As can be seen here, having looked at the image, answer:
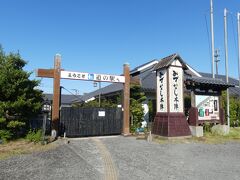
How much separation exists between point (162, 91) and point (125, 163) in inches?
317

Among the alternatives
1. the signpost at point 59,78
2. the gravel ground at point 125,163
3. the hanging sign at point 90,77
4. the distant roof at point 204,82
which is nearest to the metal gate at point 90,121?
the signpost at point 59,78

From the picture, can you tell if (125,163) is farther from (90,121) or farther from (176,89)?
(176,89)

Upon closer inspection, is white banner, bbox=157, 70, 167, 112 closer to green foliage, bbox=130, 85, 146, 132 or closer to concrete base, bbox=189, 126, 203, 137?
concrete base, bbox=189, 126, 203, 137

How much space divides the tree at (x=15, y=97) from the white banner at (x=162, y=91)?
7.03m

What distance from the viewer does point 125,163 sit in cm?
899

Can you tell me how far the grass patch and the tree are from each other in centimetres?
87

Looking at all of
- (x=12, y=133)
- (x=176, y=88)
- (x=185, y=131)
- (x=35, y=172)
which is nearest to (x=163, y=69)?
(x=176, y=88)

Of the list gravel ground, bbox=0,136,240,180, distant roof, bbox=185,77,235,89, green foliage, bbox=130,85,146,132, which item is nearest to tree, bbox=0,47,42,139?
gravel ground, bbox=0,136,240,180

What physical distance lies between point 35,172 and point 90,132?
8290mm

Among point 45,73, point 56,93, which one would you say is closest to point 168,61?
point 56,93

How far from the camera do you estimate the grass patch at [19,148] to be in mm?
10297

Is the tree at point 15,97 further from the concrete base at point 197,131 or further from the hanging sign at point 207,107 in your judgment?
the hanging sign at point 207,107

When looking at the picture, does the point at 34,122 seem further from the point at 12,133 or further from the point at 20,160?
the point at 20,160

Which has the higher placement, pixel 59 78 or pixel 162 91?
pixel 59 78
